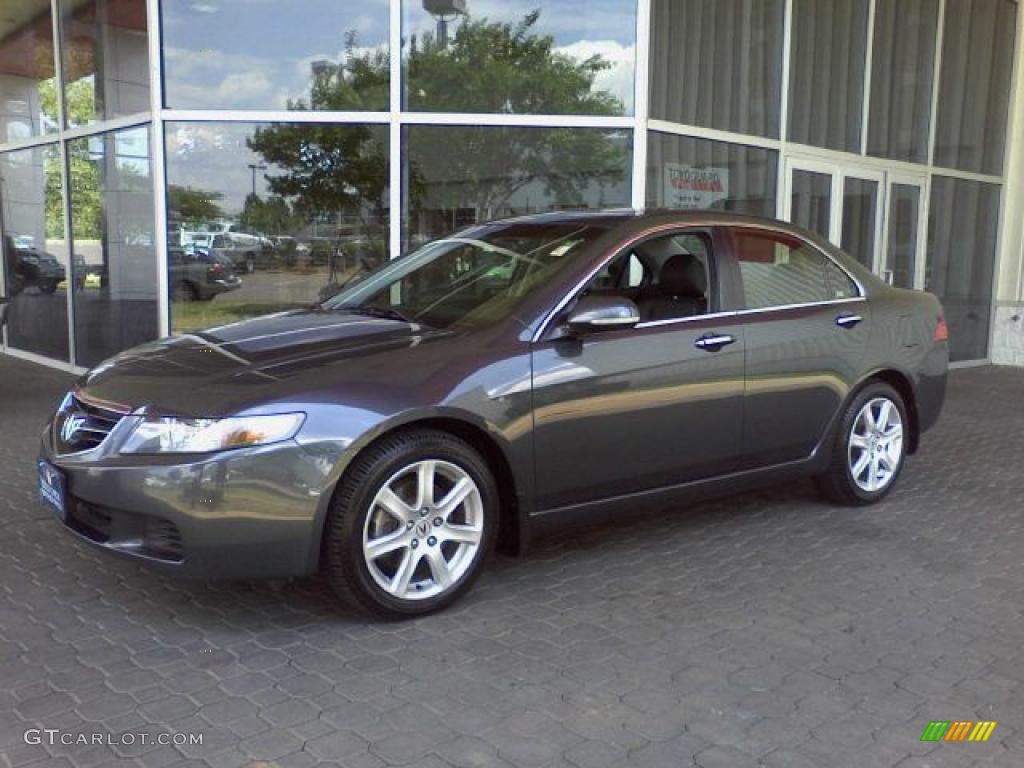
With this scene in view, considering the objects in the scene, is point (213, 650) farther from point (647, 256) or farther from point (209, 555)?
point (647, 256)

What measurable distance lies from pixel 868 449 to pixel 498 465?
251 centimetres

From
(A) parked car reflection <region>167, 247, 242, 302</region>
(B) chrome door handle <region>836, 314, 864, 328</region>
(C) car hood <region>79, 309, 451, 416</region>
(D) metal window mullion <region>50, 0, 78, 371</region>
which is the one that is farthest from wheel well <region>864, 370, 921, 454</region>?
(D) metal window mullion <region>50, 0, 78, 371</region>

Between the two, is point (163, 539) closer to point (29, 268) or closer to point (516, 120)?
point (516, 120)

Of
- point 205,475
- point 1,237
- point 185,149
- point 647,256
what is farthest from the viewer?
point 1,237

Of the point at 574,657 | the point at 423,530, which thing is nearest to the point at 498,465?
the point at 423,530

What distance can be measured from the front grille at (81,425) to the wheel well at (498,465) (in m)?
1.12

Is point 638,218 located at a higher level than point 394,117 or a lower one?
lower

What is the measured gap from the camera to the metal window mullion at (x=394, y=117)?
8.53 meters

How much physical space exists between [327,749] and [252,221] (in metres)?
6.61

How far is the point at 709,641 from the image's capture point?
3.61 metres

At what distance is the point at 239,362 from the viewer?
3.76 meters

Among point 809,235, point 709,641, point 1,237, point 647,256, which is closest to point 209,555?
point 709,641

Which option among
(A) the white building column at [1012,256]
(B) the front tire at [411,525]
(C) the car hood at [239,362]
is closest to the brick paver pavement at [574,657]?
(B) the front tire at [411,525]

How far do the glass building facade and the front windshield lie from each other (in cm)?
322
